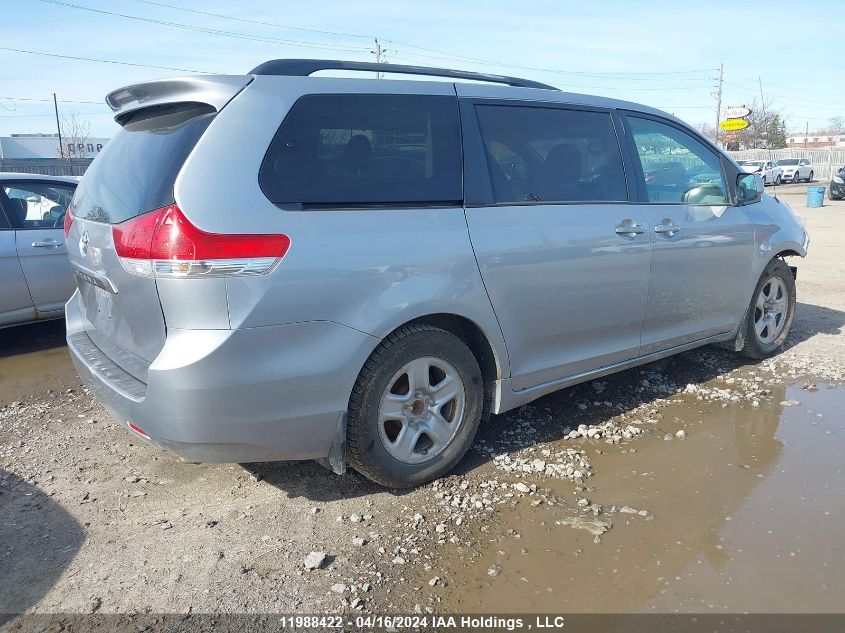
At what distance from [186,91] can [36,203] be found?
394 cm

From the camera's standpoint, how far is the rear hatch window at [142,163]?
281 centimetres

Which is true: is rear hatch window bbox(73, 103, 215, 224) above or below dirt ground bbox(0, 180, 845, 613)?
above

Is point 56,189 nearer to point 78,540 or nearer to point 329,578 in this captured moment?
point 78,540

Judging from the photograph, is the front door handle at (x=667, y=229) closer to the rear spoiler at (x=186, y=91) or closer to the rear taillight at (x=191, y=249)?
the rear taillight at (x=191, y=249)

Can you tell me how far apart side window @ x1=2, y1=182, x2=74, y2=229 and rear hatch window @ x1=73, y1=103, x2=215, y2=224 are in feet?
9.51

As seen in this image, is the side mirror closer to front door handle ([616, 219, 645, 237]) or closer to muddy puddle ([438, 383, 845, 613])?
front door handle ([616, 219, 645, 237])

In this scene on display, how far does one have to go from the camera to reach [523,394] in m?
3.77

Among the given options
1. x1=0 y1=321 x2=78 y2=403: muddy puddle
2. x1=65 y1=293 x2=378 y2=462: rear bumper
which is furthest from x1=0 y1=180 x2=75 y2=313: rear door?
x1=65 y1=293 x2=378 y2=462: rear bumper

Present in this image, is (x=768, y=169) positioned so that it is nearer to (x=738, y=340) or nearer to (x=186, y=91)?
(x=738, y=340)

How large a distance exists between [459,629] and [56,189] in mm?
5690

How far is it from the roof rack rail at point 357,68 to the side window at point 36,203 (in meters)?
3.93

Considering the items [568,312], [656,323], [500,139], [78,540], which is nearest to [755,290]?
[656,323]

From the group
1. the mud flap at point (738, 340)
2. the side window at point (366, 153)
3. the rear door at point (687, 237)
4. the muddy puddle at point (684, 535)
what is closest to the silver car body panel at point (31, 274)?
the side window at point (366, 153)

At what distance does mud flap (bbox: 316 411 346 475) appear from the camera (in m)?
3.03
